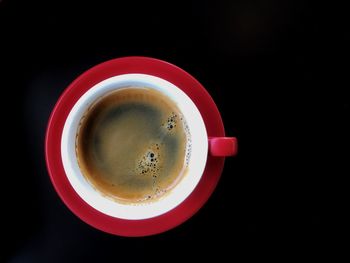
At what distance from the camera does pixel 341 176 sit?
0.93 meters

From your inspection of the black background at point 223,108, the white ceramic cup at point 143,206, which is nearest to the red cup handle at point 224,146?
the white ceramic cup at point 143,206

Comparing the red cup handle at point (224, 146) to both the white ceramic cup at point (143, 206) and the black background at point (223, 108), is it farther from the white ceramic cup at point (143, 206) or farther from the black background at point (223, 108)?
the black background at point (223, 108)

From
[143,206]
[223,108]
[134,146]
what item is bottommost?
[143,206]

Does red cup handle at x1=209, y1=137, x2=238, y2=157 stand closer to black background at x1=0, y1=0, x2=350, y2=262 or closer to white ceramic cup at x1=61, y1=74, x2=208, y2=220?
white ceramic cup at x1=61, y1=74, x2=208, y2=220

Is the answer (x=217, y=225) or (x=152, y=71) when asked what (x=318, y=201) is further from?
(x=152, y=71)

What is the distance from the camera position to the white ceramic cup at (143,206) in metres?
0.74

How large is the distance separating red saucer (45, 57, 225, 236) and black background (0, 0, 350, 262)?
0.09m

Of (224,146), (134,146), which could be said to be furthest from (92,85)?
(224,146)

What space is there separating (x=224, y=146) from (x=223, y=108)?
0.18m

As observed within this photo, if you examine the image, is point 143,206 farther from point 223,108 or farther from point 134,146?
point 223,108

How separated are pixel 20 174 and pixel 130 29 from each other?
0.37 metres

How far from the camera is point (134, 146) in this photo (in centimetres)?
85

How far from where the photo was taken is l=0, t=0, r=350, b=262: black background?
86 cm

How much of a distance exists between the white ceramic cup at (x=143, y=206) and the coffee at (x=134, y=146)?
8 centimetres
